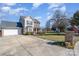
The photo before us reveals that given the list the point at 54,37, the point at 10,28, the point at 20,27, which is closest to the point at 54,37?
the point at 54,37

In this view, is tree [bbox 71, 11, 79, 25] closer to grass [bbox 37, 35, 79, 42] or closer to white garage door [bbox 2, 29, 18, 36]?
grass [bbox 37, 35, 79, 42]

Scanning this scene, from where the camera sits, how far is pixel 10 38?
5.98 meters

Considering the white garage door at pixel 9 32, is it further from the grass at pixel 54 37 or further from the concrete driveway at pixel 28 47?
the grass at pixel 54 37

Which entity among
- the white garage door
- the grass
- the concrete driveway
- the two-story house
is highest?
the two-story house

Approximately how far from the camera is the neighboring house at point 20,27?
5.95 metres

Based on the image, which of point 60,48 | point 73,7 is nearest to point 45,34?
point 60,48

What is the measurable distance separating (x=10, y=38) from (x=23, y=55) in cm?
44

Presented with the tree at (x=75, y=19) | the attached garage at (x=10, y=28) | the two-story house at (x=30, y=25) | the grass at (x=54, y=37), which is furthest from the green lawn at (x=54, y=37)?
the attached garage at (x=10, y=28)

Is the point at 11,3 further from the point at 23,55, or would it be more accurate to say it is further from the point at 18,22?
the point at 23,55

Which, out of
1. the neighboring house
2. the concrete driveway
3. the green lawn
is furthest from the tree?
the neighboring house

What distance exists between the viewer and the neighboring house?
5.95m

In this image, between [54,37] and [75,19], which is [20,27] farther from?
[75,19]

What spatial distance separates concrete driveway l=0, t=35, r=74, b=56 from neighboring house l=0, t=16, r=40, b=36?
10cm

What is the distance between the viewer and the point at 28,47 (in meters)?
5.94
